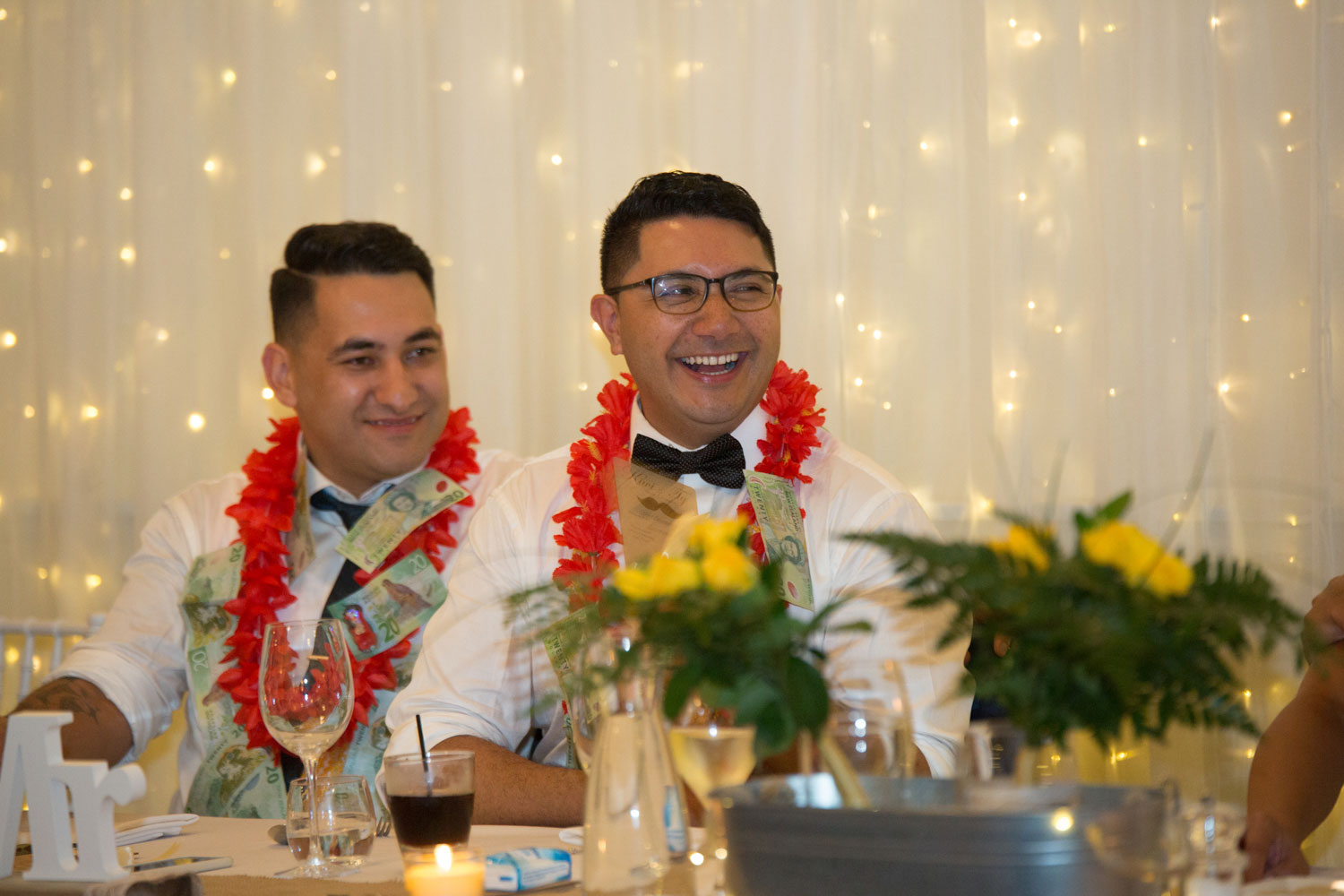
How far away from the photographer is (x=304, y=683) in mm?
1430

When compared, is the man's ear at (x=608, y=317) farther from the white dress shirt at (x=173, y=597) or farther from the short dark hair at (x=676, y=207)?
the white dress shirt at (x=173, y=597)

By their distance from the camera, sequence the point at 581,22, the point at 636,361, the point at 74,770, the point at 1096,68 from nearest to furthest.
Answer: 1. the point at 74,770
2. the point at 636,361
3. the point at 1096,68
4. the point at 581,22

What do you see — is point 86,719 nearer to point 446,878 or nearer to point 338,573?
point 338,573

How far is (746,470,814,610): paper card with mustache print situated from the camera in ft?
6.54

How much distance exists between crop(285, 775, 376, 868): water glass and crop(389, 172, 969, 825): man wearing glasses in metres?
0.52

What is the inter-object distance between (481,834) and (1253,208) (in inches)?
79.4

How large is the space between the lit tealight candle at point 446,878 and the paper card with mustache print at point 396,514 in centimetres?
136

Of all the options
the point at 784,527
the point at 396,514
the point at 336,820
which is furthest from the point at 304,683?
the point at 396,514

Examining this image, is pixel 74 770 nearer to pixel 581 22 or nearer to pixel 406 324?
pixel 406 324

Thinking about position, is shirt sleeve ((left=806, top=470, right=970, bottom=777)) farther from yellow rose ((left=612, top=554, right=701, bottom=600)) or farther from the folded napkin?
the folded napkin

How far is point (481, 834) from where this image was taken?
152 centimetres

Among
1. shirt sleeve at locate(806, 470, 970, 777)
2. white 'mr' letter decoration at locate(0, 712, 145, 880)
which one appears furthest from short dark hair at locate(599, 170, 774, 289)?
white 'mr' letter decoration at locate(0, 712, 145, 880)

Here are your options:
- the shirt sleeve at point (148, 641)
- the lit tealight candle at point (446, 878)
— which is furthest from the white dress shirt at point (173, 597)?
the lit tealight candle at point (446, 878)

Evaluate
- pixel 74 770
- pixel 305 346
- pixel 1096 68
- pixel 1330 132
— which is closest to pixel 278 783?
pixel 305 346
